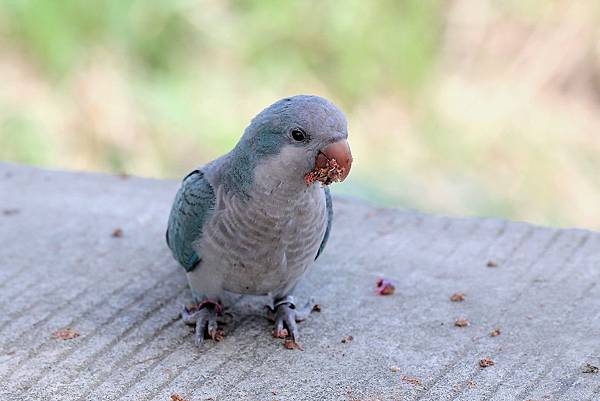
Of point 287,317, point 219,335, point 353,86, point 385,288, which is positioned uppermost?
point 353,86

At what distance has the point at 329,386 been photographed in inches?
84.6

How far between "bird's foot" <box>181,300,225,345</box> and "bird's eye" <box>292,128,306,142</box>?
61cm

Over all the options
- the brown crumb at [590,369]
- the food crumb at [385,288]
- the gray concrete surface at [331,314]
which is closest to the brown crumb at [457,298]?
the gray concrete surface at [331,314]

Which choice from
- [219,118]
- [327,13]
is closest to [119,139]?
[219,118]

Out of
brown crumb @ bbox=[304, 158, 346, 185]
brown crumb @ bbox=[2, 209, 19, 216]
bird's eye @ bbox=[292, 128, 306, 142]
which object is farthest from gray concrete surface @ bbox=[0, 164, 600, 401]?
bird's eye @ bbox=[292, 128, 306, 142]

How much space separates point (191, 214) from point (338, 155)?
513mm

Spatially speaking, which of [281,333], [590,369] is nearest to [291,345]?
[281,333]

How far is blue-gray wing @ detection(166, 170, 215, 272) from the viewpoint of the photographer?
7.70 feet

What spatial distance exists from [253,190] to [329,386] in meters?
0.53

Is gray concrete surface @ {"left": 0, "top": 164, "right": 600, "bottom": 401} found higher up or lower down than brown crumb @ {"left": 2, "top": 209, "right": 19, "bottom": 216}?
higher up

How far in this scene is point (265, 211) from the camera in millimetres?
2244

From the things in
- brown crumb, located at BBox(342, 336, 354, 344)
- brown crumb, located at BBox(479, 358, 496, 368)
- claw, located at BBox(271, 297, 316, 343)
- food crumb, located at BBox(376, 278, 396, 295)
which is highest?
brown crumb, located at BBox(479, 358, 496, 368)

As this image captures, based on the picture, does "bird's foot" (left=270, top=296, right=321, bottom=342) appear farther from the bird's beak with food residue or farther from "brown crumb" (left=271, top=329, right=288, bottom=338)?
the bird's beak with food residue

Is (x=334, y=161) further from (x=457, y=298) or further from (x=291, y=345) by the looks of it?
(x=457, y=298)
